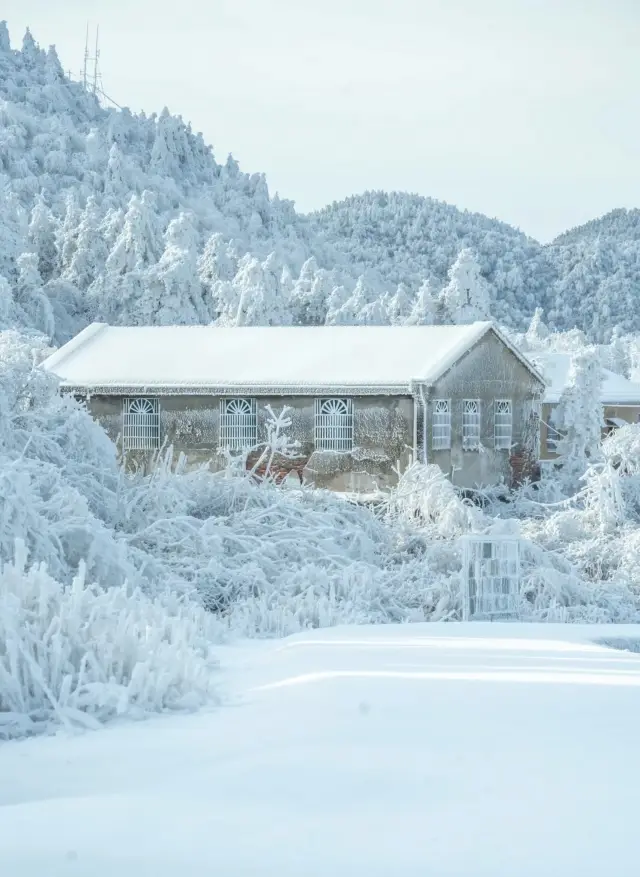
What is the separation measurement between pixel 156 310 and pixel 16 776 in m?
62.9

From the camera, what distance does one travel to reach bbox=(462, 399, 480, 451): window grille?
32.1 meters

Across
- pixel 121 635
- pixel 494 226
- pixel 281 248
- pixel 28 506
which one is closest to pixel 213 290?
pixel 281 248

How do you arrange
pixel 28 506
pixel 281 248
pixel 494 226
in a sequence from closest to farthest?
pixel 28 506
pixel 281 248
pixel 494 226

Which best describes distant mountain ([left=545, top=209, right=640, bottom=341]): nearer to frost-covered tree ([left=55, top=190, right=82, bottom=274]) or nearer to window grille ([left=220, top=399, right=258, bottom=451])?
frost-covered tree ([left=55, top=190, right=82, bottom=274])

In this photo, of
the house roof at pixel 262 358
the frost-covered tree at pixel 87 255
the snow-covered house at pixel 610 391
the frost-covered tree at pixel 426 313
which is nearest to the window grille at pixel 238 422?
the house roof at pixel 262 358

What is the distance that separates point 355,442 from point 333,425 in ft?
2.11

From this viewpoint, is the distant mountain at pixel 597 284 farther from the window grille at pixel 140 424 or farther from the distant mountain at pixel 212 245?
the window grille at pixel 140 424

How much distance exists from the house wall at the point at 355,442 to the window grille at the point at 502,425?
445 cm

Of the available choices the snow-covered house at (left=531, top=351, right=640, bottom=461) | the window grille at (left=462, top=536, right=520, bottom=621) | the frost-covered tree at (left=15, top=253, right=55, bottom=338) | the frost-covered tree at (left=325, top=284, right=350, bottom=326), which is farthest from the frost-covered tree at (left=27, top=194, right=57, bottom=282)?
the window grille at (left=462, top=536, right=520, bottom=621)

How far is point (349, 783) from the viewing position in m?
5.46

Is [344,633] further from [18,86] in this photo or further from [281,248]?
[18,86]

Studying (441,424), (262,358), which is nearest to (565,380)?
(441,424)

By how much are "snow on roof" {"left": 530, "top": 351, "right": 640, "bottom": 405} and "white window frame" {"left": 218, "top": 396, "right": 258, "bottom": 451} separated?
21.0m

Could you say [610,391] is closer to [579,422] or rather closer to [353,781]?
[579,422]
